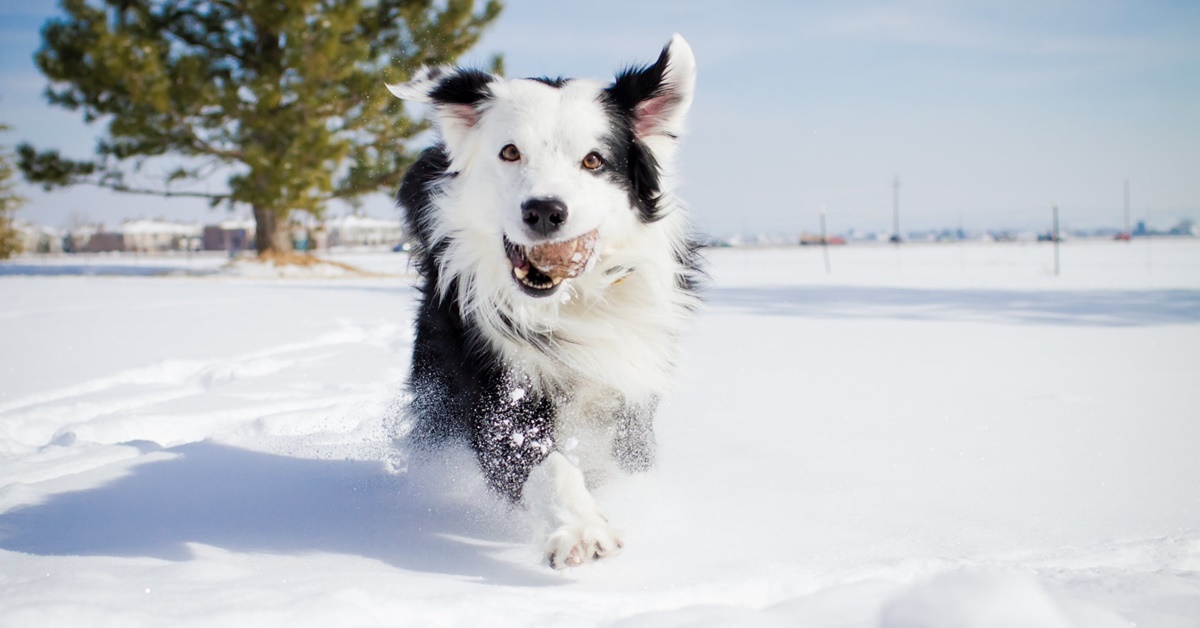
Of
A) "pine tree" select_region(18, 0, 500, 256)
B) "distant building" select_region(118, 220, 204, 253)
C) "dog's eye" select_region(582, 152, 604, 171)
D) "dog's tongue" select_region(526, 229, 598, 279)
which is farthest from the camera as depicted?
"distant building" select_region(118, 220, 204, 253)

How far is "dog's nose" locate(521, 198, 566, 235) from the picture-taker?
246cm

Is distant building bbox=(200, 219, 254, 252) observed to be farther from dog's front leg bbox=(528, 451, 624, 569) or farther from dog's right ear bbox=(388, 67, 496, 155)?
dog's front leg bbox=(528, 451, 624, 569)

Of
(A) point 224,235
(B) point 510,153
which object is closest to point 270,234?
(B) point 510,153

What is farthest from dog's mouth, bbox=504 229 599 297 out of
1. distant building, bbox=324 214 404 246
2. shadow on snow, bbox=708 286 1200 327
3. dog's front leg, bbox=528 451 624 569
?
distant building, bbox=324 214 404 246

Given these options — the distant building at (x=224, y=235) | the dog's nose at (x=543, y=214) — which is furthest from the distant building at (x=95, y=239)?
the dog's nose at (x=543, y=214)

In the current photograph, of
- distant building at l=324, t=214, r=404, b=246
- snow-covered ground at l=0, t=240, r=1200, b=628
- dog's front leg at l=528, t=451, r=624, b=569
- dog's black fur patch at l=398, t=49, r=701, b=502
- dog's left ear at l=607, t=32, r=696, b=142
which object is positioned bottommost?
snow-covered ground at l=0, t=240, r=1200, b=628

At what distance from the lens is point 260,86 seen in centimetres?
1784

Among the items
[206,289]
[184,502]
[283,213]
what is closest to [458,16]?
[283,213]

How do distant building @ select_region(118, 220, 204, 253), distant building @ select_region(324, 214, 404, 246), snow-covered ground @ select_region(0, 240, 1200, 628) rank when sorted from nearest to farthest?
snow-covered ground @ select_region(0, 240, 1200, 628), distant building @ select_region(324, 214, 404, 246), distant building @ select_region(118, 220, 204, 253)

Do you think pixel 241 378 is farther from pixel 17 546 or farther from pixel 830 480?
pixel 830 480

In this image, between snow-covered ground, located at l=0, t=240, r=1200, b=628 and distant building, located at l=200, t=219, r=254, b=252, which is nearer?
snow-covered ground, located at l=0, t=240, r=1200, b=628

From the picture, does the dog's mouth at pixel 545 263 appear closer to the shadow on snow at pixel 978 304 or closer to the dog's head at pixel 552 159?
the dog's head at pixel 552 159

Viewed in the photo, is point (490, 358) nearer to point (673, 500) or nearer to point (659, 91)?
point (673, 500)

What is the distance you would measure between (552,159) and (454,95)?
631mm
